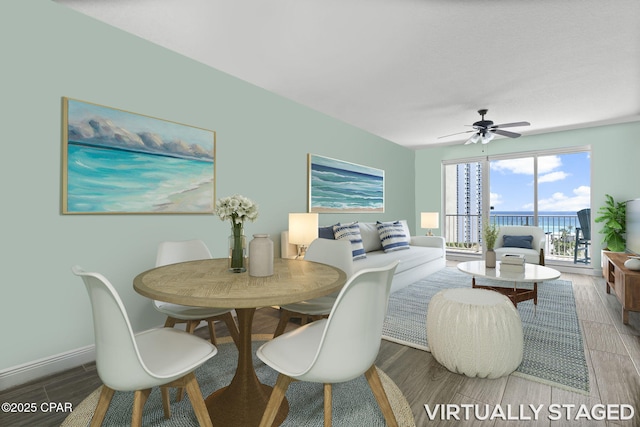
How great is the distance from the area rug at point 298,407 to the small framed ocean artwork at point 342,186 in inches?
98.4

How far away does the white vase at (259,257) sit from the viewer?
5.12ft

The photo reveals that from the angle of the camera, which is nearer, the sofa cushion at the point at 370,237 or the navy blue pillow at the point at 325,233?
the navy blue pillow at the point at 325,233

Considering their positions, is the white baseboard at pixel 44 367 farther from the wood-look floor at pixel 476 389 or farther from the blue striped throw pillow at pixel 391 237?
the blue striped throw pillow at pixel 391 237

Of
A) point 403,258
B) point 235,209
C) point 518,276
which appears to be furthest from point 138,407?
point 403,258

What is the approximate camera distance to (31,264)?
6.54ft

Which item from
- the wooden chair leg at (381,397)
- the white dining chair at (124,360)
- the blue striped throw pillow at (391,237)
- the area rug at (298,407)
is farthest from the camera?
the blue striped throw pillow at (391,237)

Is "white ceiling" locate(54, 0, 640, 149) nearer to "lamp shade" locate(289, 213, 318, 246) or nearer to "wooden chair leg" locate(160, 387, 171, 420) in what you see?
"lamp shade" locate(289, 213, 318, 246)

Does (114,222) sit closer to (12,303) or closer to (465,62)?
(12,303)

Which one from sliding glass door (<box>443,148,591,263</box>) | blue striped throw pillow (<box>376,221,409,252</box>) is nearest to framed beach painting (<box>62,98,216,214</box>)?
blue striped throw pillow (<box>376,221,409,252</box>)

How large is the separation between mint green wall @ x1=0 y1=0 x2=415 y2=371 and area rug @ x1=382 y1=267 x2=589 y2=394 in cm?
199

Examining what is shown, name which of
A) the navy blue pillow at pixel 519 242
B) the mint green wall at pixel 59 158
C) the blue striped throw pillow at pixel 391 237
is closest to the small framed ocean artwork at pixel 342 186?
the blue striped throw pillow at pixel 391 237

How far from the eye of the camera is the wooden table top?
46.4 inches

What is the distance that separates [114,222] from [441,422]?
257 cm

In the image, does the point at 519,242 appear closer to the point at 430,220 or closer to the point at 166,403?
the point at 430,220
